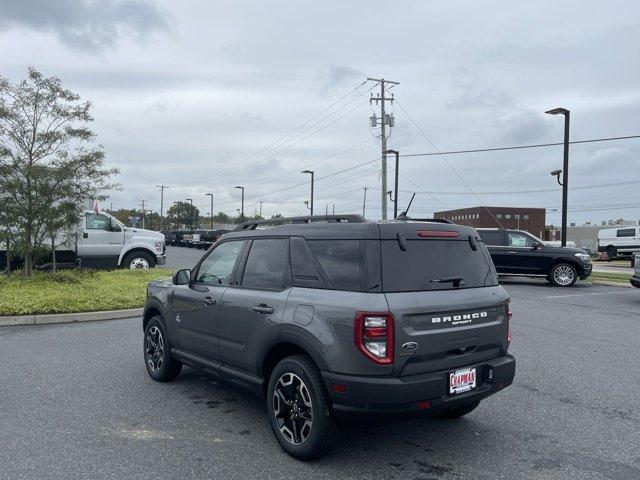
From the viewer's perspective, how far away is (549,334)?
28.5 feet

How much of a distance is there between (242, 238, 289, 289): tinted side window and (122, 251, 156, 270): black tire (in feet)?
43.3

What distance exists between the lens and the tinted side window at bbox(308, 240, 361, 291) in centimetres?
376

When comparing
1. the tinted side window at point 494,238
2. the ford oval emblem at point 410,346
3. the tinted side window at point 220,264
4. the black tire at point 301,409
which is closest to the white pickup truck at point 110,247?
the tinted side window at point 494,238

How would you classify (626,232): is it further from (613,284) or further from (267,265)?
(267,265)

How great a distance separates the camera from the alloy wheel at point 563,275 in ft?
56.1

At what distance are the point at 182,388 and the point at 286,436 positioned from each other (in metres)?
2.06

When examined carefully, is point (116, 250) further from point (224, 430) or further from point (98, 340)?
point (224, 430)

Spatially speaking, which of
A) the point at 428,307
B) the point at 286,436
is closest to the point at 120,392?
the point at 286,436

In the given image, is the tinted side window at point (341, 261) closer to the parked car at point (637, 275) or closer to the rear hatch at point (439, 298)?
the rear hatch at point (439, 298)

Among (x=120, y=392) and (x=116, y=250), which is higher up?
(x=116, y=250)

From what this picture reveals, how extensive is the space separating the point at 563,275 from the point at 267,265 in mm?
15156

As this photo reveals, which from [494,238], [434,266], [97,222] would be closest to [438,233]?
[434,266]

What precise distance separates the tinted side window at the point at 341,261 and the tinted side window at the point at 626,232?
142 ft

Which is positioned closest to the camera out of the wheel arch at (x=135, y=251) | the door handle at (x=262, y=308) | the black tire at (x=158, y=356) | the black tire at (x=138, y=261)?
the door handle at (x=262, y=308)
